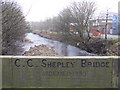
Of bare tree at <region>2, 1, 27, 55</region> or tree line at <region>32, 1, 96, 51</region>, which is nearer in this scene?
bare tree at <region>2, 1, 27, 55</region>

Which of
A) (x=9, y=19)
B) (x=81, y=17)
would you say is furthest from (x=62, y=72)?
(x=81, y=17)

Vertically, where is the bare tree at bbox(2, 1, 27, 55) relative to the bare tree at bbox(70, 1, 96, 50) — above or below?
below

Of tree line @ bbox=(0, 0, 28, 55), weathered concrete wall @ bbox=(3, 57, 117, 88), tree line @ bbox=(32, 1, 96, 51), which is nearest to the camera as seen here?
weathered concrete wall @ bbox=(3, 57, 117, 88)

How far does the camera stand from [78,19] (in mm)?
26875

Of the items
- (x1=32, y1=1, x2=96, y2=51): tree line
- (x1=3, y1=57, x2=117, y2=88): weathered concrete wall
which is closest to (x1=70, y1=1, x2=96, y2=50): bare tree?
(x1=32, y1=1, x2=96, y2=51): tree line

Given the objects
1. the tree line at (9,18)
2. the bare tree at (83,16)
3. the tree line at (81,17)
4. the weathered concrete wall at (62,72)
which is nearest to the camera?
the weathered concrete wall at (62,72)

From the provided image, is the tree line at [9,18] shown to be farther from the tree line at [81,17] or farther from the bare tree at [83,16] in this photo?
the bare tree at [83,16]

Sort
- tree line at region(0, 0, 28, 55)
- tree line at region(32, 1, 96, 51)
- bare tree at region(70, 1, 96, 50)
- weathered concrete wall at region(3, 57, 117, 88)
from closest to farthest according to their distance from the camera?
weathered concrete wall at region(3, 57, 117, 88), tree line at region(0, 0, 28, 55), tree line at region(32, 1, 96, 51), bare tree at region(70, 1, 96, 50)

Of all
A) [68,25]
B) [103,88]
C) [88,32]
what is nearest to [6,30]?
[103,88]

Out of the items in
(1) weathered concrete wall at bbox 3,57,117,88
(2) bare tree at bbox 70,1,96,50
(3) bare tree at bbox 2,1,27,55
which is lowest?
(1) weathered concrete wall at bbox 3,57,117,88

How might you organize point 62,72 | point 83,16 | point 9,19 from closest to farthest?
point 62,72 < point 9,19 < point 83,16

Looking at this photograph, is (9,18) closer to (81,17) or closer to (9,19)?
(9,19)

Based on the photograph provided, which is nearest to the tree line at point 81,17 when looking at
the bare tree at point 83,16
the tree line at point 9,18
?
the bare tree at point 83,16

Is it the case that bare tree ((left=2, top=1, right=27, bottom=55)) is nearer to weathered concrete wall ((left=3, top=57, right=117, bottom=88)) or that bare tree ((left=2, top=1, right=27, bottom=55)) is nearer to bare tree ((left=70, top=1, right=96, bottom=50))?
weathered concrete wall ((left=3, top=57, right=117, bottom=88))
